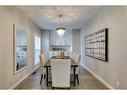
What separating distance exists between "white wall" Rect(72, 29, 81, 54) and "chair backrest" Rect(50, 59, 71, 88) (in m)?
7.39

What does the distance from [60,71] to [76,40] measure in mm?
7534

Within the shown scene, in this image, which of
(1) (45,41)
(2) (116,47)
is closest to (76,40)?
(1) (45,41)

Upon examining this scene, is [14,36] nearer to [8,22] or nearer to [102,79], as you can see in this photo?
[8,22]

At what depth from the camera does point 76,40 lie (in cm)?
1146

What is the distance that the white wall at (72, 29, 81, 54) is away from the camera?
451 inches

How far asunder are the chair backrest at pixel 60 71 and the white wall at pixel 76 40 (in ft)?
24.2

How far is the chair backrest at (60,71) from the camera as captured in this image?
400 centimetres

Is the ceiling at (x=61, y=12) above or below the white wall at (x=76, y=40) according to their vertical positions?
above

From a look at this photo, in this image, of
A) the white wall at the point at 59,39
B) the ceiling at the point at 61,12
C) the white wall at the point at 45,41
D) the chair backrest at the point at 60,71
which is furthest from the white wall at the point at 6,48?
the white wall at the point at 59,39

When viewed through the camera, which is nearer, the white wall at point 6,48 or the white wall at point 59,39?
the white wall at point 6,48

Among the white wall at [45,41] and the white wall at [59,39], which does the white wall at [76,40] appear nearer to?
the white wall at [59,39]

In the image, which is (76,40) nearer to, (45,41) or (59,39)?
(59,39)

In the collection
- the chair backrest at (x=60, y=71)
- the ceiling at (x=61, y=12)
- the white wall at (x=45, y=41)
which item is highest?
the ceiling at (x=61, y=12)

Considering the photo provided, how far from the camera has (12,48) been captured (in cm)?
465
